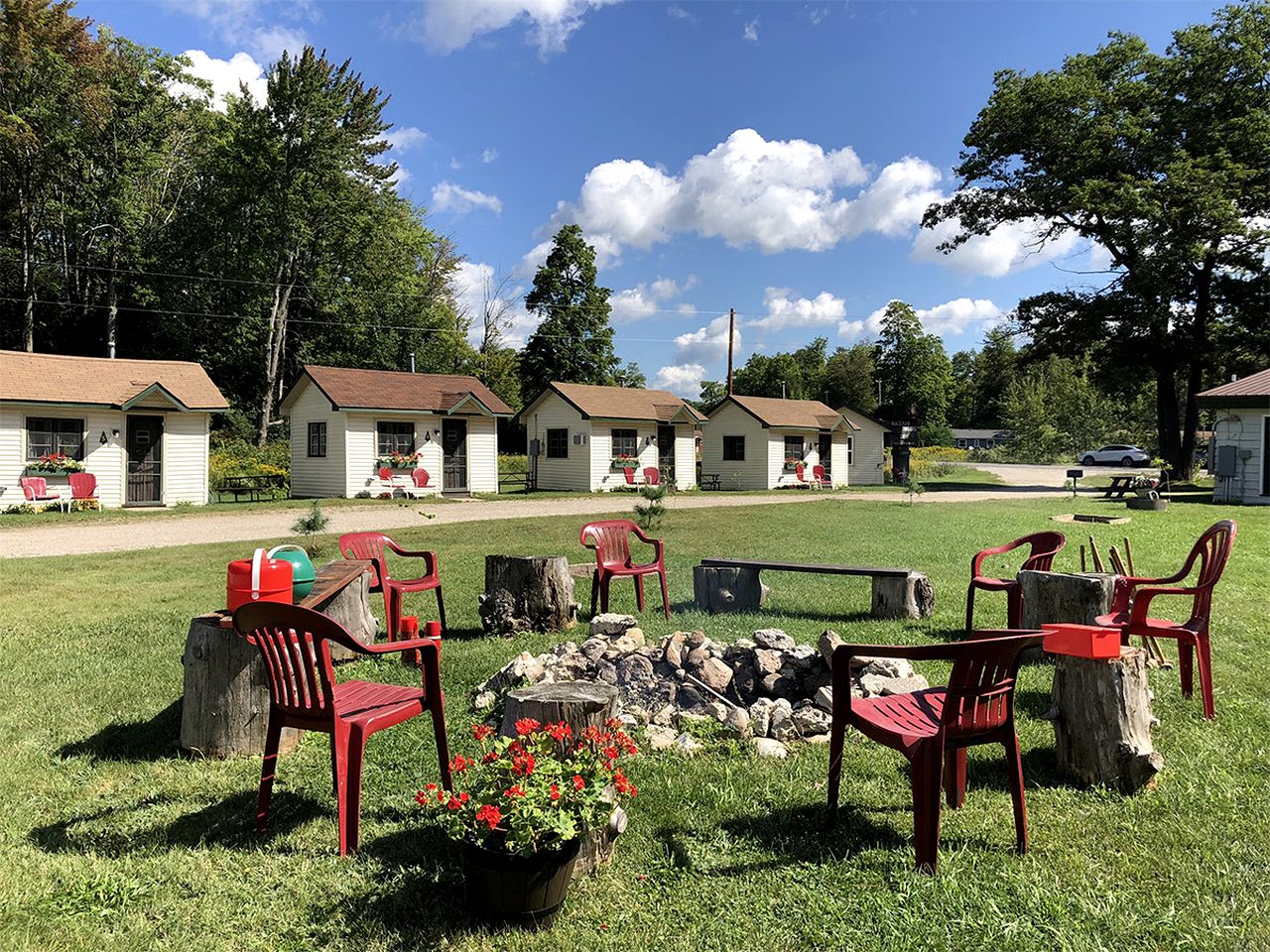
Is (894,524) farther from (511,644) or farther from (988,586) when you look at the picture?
(511,644)

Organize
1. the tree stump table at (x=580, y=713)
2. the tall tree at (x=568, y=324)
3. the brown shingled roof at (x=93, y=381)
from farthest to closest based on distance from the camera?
the tall tree at (x=568, y=324), the brown shingled roof at (x=93, y=381), the tree stump table at (x=580, y=713)

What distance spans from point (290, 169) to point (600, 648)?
32.3 meters

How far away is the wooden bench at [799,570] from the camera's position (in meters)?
6.99

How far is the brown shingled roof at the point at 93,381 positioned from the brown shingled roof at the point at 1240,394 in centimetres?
2623

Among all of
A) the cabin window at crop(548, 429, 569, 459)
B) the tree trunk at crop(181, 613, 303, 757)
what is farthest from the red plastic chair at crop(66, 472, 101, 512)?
the tree trunk at crop(181, 613, 303, 757)

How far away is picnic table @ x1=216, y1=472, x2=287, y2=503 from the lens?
2233 cm

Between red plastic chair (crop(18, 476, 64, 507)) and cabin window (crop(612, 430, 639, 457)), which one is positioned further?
cabin window (crop(612, 430, 639, 457))

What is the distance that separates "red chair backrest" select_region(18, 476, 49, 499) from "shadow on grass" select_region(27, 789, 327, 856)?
736 inches

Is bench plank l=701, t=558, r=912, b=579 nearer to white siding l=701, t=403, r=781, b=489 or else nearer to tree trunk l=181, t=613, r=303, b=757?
tree trunk l=181, t=613, r=303, b=757

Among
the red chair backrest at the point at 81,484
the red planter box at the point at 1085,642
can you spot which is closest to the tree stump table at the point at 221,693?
the red planter box at the point at 1085,642

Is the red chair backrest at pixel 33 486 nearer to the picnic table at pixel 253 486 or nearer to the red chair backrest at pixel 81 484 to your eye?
the red chair backrest at pixel 81 484

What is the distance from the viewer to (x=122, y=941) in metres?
2.50

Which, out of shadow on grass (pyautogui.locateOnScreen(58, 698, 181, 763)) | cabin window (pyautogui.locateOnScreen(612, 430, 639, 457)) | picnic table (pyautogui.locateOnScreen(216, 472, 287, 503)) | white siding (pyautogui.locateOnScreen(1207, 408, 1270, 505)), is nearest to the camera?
shadow on grass (pyautogui.locateOnScreen(58, 698, 181, 763))

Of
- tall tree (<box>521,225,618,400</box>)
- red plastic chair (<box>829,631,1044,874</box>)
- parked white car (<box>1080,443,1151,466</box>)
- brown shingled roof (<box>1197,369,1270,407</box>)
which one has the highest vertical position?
tall tree (<box>521,225,618,400</box>)
